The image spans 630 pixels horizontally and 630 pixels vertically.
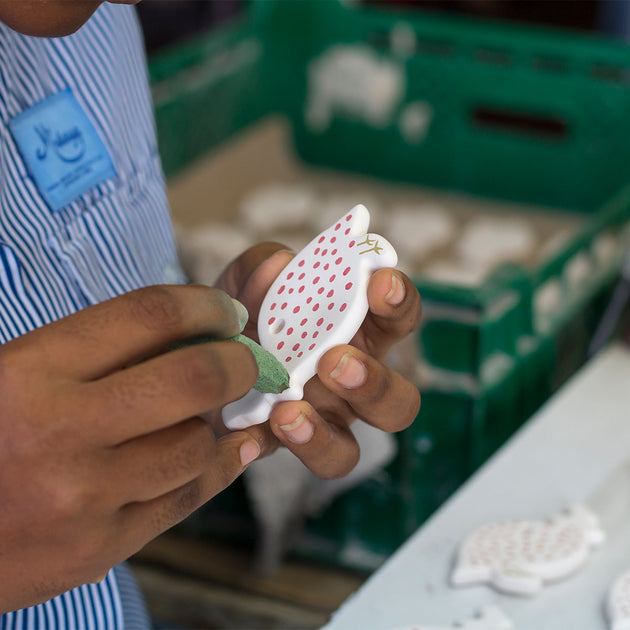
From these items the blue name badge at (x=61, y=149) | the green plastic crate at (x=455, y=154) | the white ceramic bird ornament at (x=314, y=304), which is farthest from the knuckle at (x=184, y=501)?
the green plastic crate at (x=455, y=154)

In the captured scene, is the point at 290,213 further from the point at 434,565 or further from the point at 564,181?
the point at 434,565

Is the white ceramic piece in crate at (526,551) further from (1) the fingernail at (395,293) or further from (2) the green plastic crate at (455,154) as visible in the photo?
(2) the green plastic crate at (455,154)

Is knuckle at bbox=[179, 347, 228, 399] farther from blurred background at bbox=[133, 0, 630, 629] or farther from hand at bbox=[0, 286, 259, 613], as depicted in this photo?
blurred background at bbox=[133, 0, 630, 629]

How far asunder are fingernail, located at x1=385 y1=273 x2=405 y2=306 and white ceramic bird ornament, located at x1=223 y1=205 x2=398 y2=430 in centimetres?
2

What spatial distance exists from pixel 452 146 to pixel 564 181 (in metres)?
0.26

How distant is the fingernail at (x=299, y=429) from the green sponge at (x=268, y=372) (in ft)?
0.08

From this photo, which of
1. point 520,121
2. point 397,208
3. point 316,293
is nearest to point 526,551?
point 316,293

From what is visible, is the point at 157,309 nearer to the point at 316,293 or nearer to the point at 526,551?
the point at 316,293

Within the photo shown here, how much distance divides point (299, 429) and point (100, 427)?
7.9 inches

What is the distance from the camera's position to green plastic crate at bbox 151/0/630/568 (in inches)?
50.0

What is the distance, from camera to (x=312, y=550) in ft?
4.80

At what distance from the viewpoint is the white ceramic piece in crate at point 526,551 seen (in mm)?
771

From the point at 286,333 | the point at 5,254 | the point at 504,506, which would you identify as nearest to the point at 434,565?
the point at 504,506

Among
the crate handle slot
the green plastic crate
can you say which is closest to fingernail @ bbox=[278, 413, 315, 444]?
the green plastic crate
